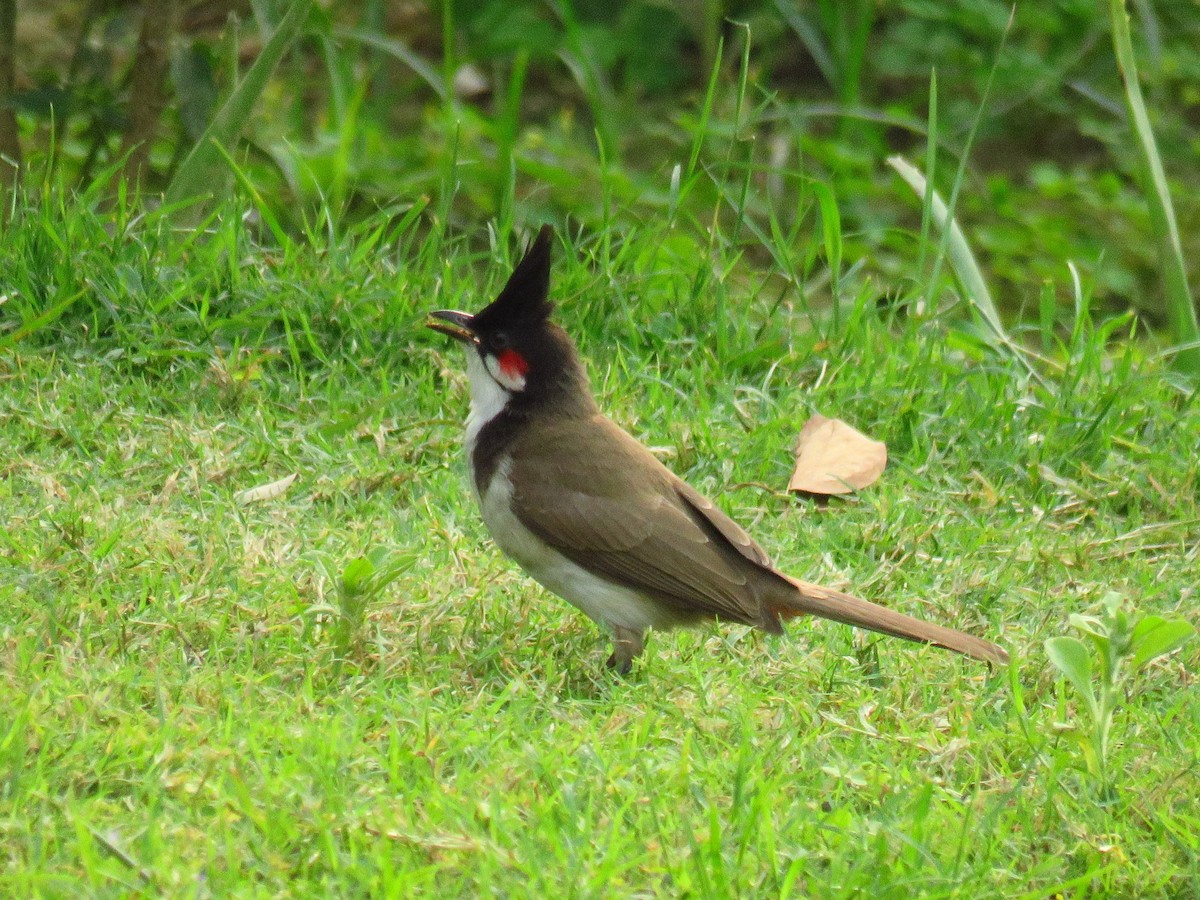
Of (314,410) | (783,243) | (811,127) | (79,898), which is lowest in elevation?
(811,127)

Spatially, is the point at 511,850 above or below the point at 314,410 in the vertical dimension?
above

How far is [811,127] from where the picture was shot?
8547 millimetres

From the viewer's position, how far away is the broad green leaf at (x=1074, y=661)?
3.08 meters

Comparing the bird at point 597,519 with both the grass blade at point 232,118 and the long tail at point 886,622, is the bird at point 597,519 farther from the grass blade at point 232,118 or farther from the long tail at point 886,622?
A: the grass blade at point 232,118

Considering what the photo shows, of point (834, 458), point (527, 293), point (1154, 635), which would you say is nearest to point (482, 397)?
point (527, 293)

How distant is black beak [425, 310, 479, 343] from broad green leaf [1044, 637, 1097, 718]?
158 cm

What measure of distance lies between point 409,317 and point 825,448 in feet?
4.22

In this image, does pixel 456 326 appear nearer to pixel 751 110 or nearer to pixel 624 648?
pixel 624 648

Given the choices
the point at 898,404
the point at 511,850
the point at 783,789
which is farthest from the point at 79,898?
the point at 898,404

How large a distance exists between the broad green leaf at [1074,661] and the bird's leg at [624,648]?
913 millimetres

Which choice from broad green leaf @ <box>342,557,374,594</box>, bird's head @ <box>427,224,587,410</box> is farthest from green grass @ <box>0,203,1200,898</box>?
bird's head @ <box>427,224,587,410</box>

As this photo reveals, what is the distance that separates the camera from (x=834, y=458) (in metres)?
4.59

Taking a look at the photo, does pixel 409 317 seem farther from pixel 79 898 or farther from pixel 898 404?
pixel 79 898

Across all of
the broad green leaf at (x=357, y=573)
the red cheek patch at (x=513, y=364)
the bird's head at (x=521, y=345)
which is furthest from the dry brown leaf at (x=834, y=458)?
the broad green leaf at (x=357, y=573)
